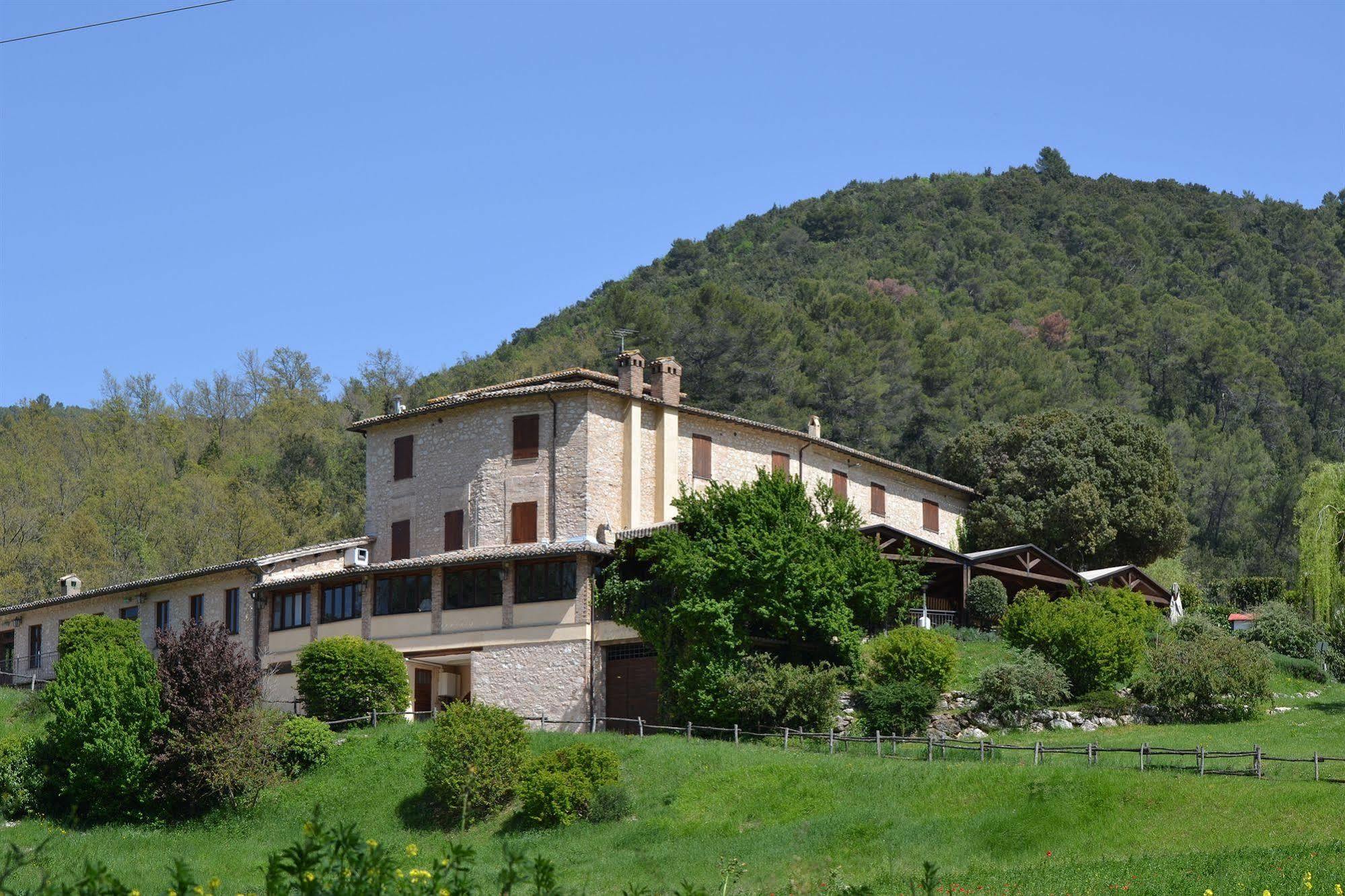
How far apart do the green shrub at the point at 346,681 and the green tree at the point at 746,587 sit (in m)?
5.79

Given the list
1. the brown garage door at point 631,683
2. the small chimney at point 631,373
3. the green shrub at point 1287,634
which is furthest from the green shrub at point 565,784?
the green shrub at point 1287,634

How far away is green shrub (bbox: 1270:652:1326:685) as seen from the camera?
43.4 metres

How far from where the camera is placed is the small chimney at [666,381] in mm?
45906

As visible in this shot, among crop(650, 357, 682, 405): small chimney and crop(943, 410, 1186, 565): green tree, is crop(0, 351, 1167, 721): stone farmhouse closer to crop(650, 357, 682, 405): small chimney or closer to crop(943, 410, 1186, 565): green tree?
crop(650, 357, 682, 405): small chimney

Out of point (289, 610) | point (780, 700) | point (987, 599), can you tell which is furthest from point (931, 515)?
point (289, 610)

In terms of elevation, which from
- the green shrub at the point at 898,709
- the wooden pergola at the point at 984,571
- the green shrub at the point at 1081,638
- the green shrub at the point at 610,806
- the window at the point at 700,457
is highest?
the window at the point at 700,457

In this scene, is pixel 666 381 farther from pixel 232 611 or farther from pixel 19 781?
pixel 19 781

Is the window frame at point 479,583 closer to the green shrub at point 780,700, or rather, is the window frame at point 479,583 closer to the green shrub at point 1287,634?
the green shrub at point 780,700

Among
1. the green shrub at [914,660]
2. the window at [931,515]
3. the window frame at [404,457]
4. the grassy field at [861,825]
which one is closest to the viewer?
the grassy field at [861,825]

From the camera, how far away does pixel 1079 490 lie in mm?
52688

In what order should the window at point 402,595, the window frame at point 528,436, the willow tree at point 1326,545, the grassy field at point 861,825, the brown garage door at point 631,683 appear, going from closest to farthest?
the grassy field at point 861,825, the brown garage door at point 631,683, the willow tree at point 1326,545, the window at point 402,595, the window frame at point 528,436

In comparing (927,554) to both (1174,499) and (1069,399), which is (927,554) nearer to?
(1174,499)

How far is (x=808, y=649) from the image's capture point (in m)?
37.4

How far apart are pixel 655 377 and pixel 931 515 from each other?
1290cm
